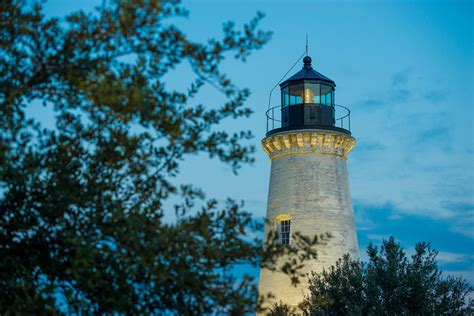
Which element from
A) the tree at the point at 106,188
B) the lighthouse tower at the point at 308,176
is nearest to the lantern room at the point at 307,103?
the lighthouse tower at the point at 308,176

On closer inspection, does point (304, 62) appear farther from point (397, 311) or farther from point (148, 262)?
point (148, 262)

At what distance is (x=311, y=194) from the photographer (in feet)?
98.4

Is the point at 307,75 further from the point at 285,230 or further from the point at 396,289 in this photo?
the point at 396,289

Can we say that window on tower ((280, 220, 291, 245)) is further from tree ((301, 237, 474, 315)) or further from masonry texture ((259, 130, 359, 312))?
tree ((301, 237, 474, 315))

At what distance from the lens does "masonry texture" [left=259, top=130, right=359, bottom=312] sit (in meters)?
29.4

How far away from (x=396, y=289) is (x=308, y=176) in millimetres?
7795

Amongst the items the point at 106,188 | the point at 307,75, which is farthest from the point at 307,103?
the point at 106,188

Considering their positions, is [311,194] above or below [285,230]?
above

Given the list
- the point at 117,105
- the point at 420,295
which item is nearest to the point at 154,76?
the point at 117,105

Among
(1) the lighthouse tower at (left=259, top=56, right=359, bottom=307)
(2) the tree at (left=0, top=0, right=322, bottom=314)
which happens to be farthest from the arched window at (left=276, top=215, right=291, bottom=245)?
(2) the tree at (left=0, top=0, right=322, bottom=314)

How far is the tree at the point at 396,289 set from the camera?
22.8 meters

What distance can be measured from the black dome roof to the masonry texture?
247 cm

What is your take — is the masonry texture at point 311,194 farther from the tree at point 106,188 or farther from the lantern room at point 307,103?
the tree at point 106,188

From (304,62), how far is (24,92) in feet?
84.1
